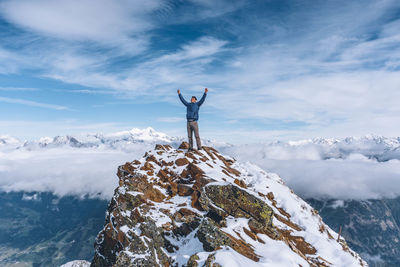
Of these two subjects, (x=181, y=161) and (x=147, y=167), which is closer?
(x=147, y=167)

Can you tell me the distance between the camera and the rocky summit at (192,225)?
71.8ft

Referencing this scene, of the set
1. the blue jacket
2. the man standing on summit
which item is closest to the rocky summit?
the man standing on summit

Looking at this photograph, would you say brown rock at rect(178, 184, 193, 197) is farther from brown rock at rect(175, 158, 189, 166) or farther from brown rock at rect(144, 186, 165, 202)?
brown rock at rect(175, 158, 189, 166)

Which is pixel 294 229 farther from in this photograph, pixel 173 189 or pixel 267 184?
pixel 173 189

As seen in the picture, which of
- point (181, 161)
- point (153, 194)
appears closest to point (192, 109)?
point (181, 161)

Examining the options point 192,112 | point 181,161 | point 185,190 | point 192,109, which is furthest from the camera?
point 181,161

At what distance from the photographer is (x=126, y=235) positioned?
102 feet

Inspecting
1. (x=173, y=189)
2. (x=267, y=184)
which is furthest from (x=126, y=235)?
(x=267, y=184)

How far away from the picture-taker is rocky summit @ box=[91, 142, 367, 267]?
21875 mm

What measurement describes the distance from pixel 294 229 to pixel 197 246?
2742cm

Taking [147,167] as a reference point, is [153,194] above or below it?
below

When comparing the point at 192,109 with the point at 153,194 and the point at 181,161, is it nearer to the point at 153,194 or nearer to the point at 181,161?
the point at 181,161

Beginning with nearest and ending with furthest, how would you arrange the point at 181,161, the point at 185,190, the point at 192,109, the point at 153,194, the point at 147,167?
1. the point at 192,109
2. the point at 153,194
3. the point at 185,190
4. the point at 147,167
5. the point at 181,161

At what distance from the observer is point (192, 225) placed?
3077cm
